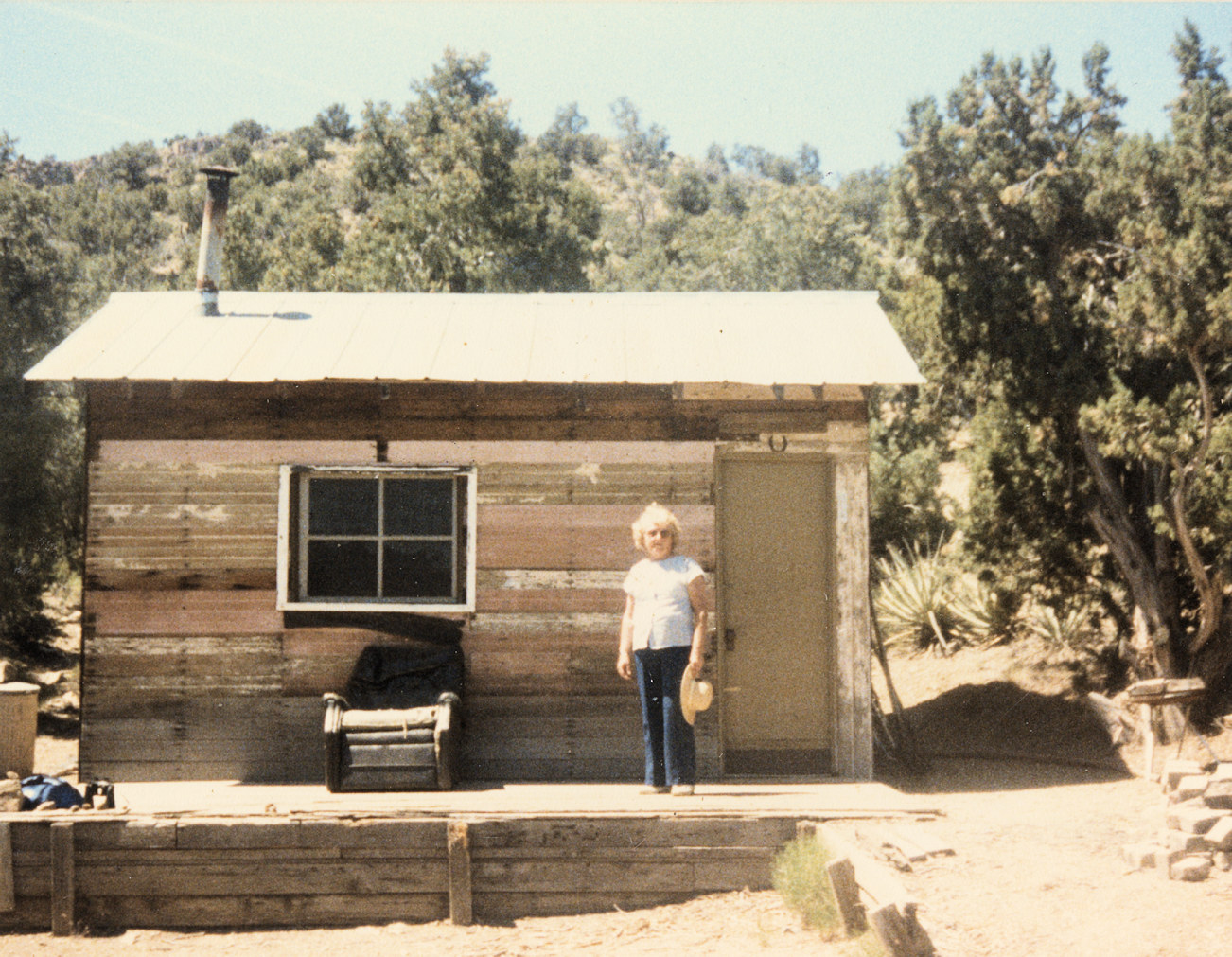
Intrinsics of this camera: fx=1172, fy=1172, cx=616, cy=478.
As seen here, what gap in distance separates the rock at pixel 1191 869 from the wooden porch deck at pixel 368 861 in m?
1.31

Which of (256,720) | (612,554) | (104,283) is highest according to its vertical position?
(104,283)

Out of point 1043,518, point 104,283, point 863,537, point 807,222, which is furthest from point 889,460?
point 104,283

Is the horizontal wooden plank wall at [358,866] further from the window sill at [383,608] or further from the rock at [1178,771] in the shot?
the rock at [1178,771]

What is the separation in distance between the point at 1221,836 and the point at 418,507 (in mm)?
5157

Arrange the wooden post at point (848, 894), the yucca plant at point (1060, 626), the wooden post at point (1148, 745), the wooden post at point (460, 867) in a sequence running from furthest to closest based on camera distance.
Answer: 1. the yucca plant at point (1060, 626)
2. the wooden post at point (1148, 745)
3. the wooden post at point (460, 867)
4. the wooden post at point (848, 894)

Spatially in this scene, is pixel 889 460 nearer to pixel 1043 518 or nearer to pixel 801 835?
pixel 1043 518

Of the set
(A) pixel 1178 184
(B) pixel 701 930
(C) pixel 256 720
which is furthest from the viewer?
(A) pixel 1178 184

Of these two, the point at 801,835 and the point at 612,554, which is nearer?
the point at 801,835

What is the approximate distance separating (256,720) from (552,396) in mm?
2967

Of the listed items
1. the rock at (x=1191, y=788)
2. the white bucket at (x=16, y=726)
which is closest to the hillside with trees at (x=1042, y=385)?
the rock at (x=1191, y=788)

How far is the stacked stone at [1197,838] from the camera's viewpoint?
5602 millimetres

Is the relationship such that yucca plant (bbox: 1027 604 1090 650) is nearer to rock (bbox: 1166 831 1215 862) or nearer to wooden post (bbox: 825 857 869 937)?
rock (bbox: 1166 831 1215 862)

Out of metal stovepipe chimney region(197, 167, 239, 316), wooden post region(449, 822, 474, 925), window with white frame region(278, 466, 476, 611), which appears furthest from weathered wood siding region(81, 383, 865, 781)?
wooden post region(449, 822, 474, 925)

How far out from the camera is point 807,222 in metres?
35.3
